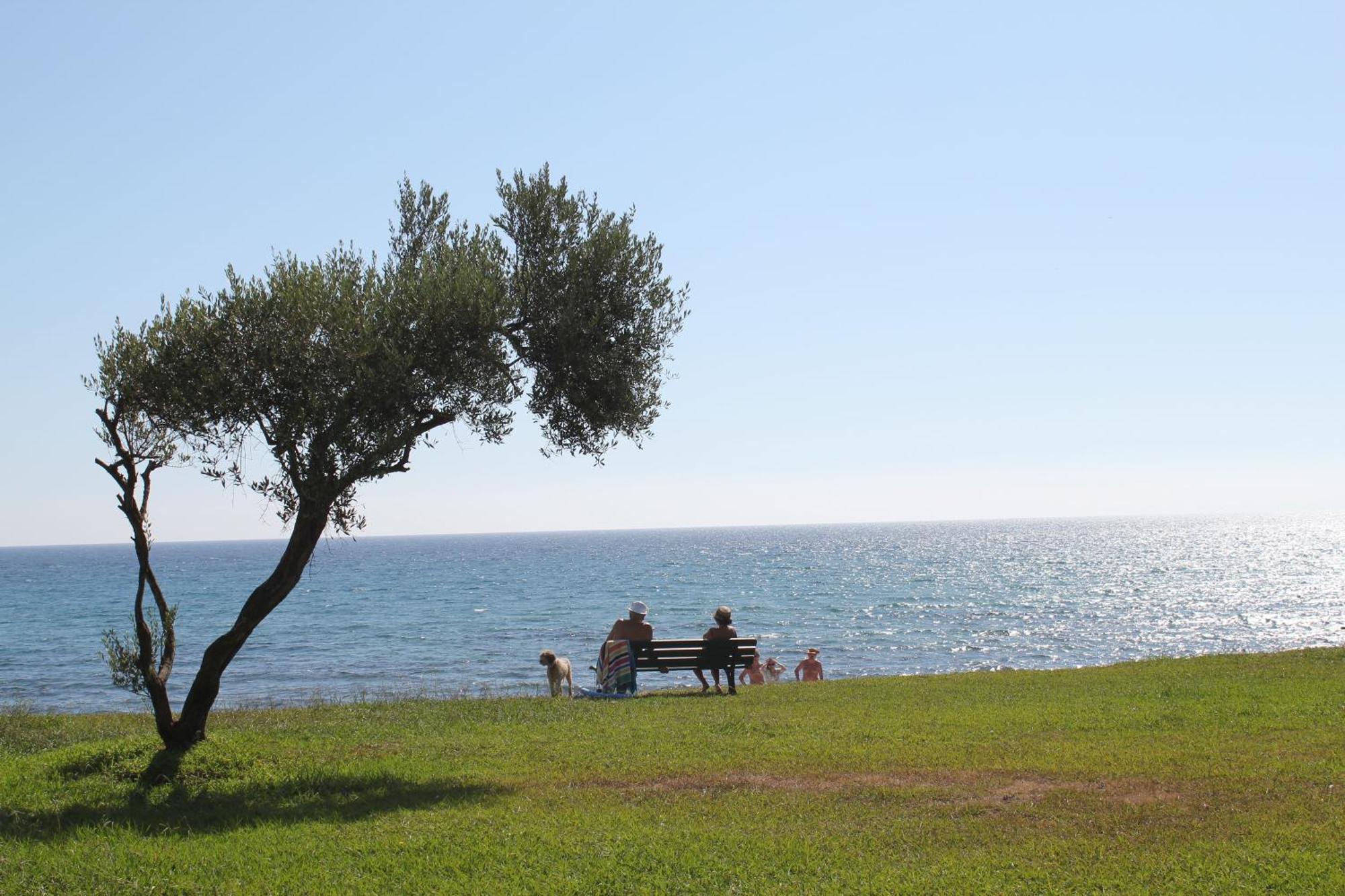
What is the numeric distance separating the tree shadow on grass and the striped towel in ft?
26.2

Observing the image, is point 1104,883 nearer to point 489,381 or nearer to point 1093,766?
point 1093,766

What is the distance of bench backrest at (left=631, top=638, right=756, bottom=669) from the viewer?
2009cm

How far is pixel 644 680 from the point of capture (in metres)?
32.2

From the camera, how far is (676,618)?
6203 cm

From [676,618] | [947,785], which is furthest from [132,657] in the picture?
[676,618]

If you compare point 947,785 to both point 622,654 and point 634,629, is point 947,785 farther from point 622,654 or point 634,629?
point 634,629

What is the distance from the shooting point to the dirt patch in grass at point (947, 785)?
33.1 ft

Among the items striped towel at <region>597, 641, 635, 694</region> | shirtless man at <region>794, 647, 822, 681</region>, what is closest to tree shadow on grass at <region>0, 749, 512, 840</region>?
striped towel at <region>597, 641, 635, 694</region>

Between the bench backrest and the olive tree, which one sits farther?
the bench backrest

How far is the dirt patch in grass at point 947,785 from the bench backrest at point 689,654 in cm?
851

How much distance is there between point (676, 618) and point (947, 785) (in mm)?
51782

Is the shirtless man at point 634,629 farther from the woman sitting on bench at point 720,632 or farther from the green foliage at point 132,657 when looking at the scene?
the green foliage at point 132,657

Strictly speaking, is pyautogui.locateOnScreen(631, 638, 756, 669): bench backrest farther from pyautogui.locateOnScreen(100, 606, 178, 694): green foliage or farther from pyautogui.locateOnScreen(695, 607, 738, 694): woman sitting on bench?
pyautogui.locateOnScreen(100, 606, 178, 694): green foliage

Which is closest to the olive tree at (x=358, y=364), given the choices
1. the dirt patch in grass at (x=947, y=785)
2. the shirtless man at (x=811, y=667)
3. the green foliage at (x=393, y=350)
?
the green foliage at (x=393, y=350)
